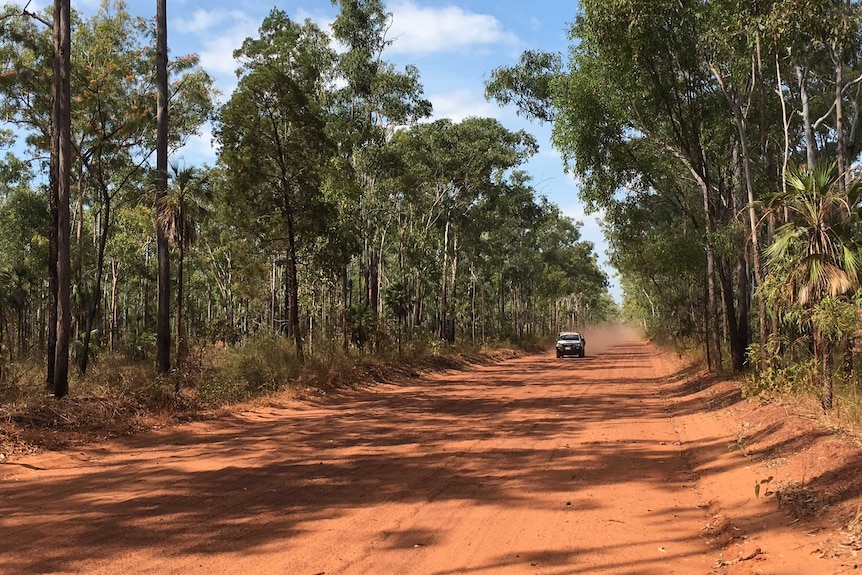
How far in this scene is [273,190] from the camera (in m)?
20.7

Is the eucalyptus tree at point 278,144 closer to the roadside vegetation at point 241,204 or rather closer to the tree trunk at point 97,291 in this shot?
the roadside vegetation at point 241,204

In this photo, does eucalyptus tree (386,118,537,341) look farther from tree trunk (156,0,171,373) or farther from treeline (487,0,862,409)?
tree trunk (156,0,171,373)

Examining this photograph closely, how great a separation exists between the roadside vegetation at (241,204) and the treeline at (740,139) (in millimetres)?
8501

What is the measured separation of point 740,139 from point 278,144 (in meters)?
14.0

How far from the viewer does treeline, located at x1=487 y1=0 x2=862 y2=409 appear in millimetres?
9469

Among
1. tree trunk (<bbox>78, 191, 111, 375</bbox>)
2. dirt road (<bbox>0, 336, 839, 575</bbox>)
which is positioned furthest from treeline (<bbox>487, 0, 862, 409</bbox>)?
tree trunk (<bbox>78, 191, 111, 375</bbox>)

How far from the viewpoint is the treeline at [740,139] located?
947 centimetres

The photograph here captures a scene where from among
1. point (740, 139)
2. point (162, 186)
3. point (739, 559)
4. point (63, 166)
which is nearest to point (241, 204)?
point (162, 186)

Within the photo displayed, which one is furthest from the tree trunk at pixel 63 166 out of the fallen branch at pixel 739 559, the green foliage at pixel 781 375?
the green foliage at pixel 781 375

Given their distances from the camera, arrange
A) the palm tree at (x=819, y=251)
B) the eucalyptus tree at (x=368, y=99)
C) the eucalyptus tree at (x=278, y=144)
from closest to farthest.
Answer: the palm tree at (x=819, y=251) < the eucalyptus tree at (x=278, y=144) < the eucalyptus tree at (x=368, y=99)

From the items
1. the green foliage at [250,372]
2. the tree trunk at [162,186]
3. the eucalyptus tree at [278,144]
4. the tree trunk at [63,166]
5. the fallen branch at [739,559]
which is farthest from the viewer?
the eucalyptus tree at [278,144]

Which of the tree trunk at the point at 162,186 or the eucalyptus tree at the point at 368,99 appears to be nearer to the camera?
the tree trunk at the point at 162,186

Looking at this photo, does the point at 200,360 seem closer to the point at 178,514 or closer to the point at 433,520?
the point at 178,514

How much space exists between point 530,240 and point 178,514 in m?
50.3
